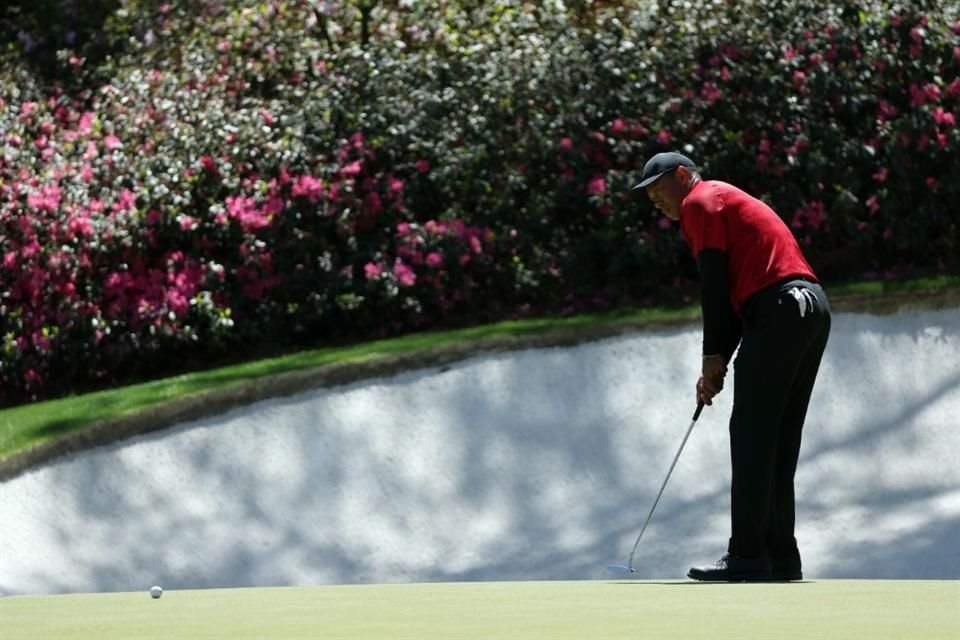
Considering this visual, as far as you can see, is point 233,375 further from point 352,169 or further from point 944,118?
point 944,118

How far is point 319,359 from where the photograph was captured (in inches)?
464

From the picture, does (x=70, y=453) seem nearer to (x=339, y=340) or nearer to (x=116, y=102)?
(x=339, y=340)

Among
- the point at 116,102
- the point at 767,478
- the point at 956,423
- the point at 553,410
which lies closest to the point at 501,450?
the point at 553,410

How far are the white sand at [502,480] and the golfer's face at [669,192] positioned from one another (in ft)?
10.8

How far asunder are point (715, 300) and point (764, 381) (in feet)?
1.10

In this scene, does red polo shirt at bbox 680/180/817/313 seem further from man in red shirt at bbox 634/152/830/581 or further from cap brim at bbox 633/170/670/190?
cap brim at bbox 633/170/670/190

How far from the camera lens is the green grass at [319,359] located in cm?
1092

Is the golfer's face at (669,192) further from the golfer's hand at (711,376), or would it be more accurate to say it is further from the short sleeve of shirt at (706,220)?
the golfer's hand at (711,376)

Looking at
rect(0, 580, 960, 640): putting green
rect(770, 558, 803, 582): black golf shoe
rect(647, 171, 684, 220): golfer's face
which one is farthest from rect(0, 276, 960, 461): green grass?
rect(770, 558, 803, 582): black golf shoe

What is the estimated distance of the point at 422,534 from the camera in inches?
394

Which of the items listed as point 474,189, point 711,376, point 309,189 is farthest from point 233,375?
point 711,376

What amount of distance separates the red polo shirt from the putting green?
1092 millimetres

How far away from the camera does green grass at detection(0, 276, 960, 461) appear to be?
10.9 meters

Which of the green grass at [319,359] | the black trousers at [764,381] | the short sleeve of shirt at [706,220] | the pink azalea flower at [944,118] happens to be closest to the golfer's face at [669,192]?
the short sleeve of shirt at [706,220]
